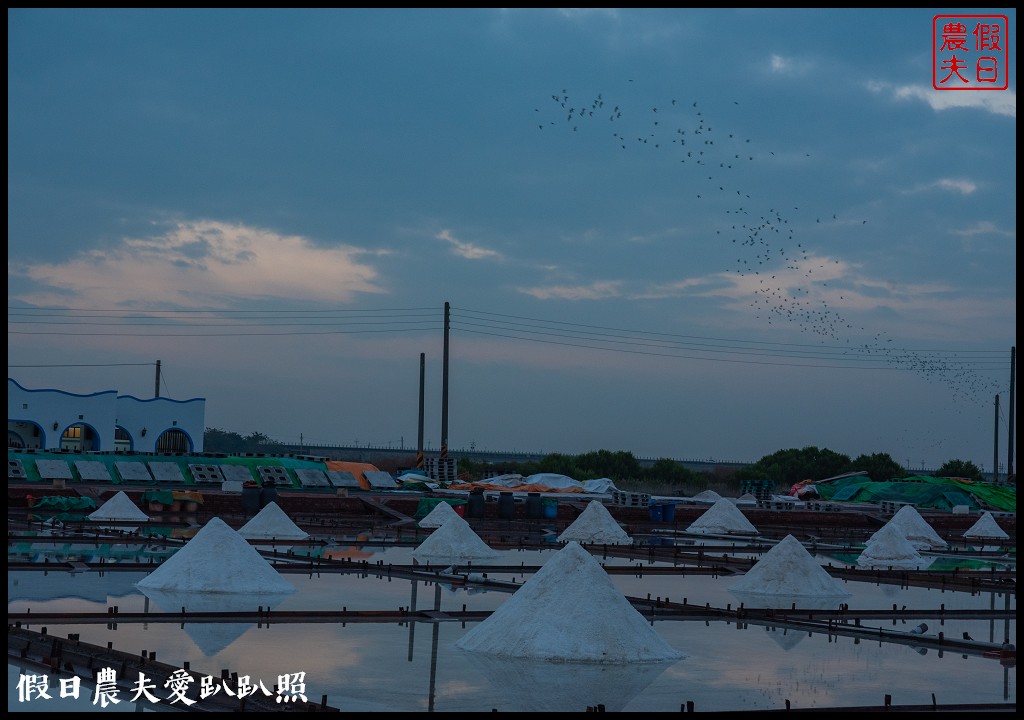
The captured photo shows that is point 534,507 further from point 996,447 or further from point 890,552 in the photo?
point 996,447

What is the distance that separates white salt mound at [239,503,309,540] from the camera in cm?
2927

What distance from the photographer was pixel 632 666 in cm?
1314

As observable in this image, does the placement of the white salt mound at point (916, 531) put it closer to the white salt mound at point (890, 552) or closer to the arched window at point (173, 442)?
the white salt mound at point (890, 552)

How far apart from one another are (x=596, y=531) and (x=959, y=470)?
51.2 meters

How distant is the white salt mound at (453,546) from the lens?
1025 inches

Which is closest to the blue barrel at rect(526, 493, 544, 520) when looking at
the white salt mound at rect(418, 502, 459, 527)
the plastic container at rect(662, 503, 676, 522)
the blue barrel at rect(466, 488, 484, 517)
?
the blue barrel at rect(466, 488, 484, 517)

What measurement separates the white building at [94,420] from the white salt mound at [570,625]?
4202 cm

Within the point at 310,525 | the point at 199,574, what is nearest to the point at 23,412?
the point at 310,525

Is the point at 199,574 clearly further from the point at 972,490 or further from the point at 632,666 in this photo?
the point at 972,490

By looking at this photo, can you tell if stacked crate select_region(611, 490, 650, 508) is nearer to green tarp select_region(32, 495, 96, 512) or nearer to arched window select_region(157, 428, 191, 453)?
green tarp select_region(32, 495, 96, 512)

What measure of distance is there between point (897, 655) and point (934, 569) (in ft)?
46.4

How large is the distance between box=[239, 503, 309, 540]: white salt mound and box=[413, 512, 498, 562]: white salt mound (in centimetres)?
420

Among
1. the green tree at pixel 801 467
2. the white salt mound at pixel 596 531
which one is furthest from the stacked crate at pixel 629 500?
the green tree at pixel 801 467

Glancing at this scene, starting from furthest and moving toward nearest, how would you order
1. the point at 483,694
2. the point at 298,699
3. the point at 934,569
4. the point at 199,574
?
the point at 934,569 → the point at 199,574 → the point at 483,694 → the point at 298,699
